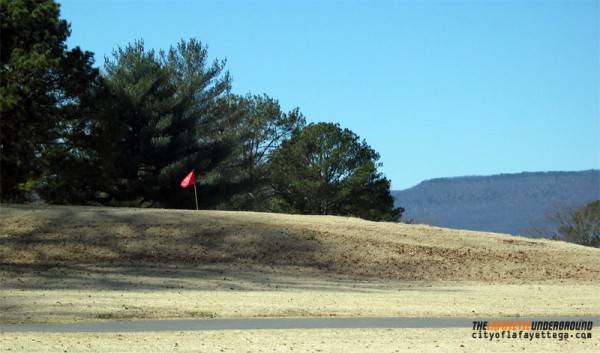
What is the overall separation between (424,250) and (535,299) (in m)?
10.4

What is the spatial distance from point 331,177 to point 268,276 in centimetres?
4082

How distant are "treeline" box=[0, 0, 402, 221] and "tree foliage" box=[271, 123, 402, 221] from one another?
9cm

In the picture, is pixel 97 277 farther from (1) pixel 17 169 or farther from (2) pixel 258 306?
(1) pixel 17 169

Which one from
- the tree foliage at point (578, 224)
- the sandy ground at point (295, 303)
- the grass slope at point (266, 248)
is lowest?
the sandy ground at point (295, 303)

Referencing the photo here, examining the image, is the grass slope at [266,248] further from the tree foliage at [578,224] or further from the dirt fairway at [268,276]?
the tree foliage at [578,224]

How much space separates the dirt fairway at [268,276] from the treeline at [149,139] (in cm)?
784

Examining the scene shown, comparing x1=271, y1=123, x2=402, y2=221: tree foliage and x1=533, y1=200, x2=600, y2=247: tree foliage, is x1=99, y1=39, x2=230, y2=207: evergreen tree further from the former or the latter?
x1=533, y1=200, x2=600, y2=247: tree foliage

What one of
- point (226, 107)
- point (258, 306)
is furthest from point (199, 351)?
point (226, 107)

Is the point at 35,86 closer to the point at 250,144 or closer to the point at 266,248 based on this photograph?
the point at 266,248

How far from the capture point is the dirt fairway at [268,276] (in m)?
15.1

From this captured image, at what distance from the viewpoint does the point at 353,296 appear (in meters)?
23.3

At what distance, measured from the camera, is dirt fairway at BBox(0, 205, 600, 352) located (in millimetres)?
15102

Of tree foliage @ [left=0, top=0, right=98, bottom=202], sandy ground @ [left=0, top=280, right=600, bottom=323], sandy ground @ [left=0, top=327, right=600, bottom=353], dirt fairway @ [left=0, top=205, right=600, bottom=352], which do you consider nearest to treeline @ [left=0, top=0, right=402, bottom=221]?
tree foliage @ [left=0, top=0, right=98, bottom=202]

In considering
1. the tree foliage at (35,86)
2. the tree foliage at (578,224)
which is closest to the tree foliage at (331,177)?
the tree foliage at (578,224)
